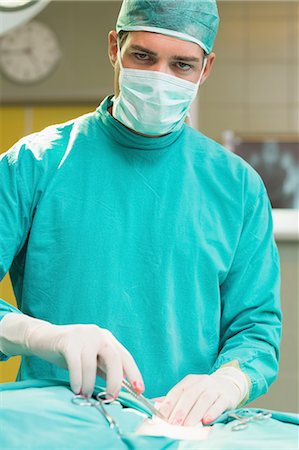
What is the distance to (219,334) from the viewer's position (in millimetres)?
1558

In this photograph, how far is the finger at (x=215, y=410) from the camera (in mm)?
1272

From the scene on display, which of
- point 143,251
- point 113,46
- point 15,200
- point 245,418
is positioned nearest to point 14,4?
point 113,46

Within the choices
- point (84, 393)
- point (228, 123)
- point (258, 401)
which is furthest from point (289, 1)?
point (84, 393)

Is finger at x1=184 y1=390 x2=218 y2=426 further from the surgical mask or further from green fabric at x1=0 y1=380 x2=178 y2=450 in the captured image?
the surgical mask

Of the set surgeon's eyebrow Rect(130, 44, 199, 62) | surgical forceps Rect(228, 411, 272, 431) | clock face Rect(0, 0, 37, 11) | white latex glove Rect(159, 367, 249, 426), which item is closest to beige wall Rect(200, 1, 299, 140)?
clock face Rect(0, 0, 37, 11)

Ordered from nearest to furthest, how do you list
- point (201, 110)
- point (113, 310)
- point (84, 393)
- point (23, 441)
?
point (23, 441) → point (84, 393) → point (113, 310) → point (201, 110)

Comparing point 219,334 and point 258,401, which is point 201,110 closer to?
point 258,401

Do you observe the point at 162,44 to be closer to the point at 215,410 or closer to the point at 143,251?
the point at 143,251

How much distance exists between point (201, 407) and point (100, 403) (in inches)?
9.7

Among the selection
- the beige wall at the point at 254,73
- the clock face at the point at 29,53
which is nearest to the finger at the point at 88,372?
the beige wall at the point at 254,73

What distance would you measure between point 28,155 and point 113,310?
34 cm

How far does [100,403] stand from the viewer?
1.11 m

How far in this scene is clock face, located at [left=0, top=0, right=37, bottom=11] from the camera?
1873mm

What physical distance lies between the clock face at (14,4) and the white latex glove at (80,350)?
2.98 feet
